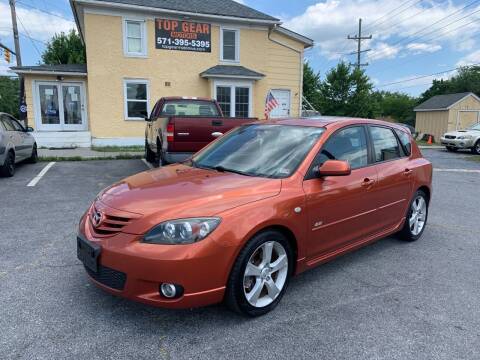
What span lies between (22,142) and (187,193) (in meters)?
8.58

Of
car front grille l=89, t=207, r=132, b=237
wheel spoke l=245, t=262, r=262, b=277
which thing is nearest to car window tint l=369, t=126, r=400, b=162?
wheel spoke l=245, t=262, r=262, b=277

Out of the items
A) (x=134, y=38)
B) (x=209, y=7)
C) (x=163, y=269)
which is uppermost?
(x=209, y=7)

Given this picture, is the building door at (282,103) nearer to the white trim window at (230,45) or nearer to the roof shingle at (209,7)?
the white trim window at (230,45)

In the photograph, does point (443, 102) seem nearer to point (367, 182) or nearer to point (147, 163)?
point (147, 163)

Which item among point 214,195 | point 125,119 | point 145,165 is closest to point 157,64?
point 125,119

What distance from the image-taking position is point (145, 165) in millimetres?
11305

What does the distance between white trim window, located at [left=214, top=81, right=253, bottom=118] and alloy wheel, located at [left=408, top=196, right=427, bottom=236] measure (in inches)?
482

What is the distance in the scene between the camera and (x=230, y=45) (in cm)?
1731

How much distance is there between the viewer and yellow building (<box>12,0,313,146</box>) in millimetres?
15250

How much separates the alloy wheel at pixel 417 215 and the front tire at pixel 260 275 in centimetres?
249

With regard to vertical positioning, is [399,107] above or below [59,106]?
above

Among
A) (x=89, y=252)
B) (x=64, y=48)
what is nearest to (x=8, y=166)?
(x=89, y=252)

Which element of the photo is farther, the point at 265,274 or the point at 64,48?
the point at 64,48

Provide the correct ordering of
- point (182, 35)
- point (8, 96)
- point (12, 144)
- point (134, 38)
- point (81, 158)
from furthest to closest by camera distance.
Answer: point (8, 96), point (182, 35), point (134, 38), point (81, 158), point (12, 144)
